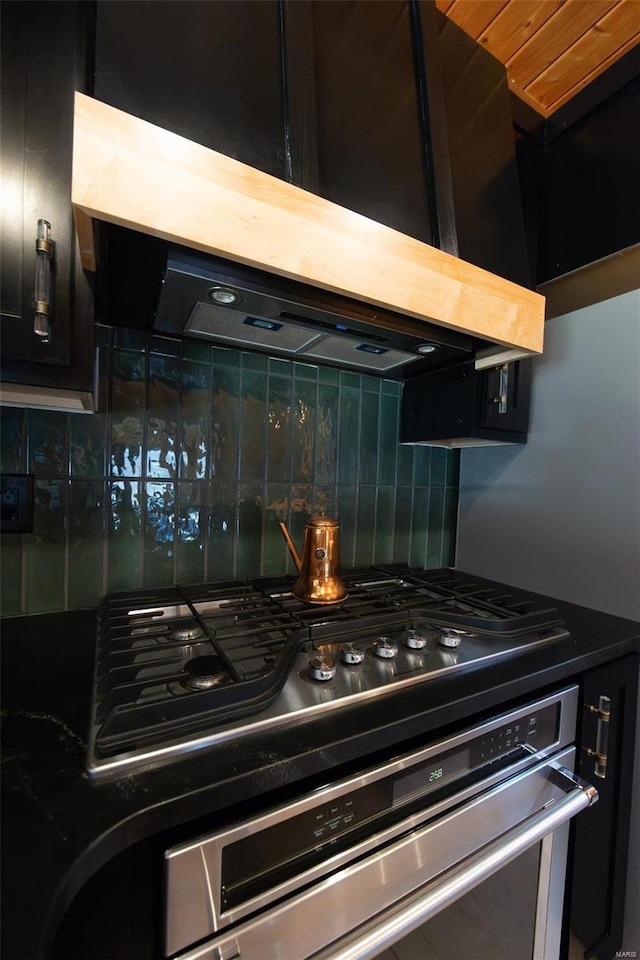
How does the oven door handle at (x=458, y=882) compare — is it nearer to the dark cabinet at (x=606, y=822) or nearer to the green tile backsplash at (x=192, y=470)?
the dark cabinet at (x=606, y=822)

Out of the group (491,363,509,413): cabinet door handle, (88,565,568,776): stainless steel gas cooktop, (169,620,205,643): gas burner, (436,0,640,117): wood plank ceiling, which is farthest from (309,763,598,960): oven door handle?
(436,0,640,117): wood plank ceiling

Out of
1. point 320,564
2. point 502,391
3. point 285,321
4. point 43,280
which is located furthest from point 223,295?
point 502,391

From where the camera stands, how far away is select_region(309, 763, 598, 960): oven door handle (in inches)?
18.6

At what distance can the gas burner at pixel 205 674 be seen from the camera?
54cm

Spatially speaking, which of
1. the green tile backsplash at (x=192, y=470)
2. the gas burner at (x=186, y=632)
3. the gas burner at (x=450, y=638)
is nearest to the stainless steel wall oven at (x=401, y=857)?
the gas burner at (x=450, y=638)

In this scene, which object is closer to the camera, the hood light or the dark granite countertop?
the dark granite countertop

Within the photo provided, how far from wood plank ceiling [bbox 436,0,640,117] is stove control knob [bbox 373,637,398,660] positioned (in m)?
1.51

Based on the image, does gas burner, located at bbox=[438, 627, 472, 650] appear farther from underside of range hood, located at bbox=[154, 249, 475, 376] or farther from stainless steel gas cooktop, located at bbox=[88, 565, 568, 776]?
underside of range hood, located at bbox=[154, 249, 475, 376]

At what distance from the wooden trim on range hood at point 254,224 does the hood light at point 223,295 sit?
0.09 meters

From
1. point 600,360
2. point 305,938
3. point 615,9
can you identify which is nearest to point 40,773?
point 305,938

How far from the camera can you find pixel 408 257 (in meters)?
0.64

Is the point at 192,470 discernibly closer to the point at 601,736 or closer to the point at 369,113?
the point at 369,113

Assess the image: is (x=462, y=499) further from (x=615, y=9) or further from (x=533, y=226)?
(x=615, y=9)

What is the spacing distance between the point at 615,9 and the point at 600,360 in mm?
819
